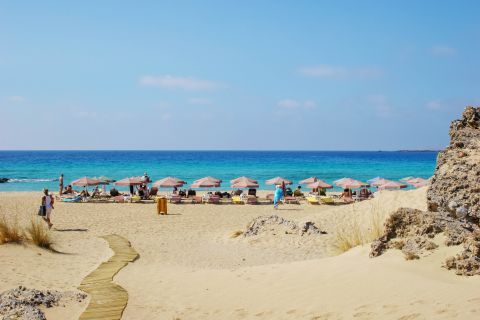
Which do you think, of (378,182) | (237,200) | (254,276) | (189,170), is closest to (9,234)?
(254,276)

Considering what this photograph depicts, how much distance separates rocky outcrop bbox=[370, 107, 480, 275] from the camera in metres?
5.73

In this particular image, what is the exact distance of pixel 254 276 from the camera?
291 inches

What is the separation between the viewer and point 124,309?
6.55 meters

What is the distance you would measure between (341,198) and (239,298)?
23230mm

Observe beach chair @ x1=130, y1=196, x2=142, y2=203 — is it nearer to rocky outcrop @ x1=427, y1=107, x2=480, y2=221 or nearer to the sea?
the sea

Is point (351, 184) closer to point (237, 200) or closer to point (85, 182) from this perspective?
point (237, 200)

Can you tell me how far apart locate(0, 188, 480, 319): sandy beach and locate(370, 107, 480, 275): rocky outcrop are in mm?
190

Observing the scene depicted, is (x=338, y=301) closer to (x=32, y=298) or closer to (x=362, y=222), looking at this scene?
(x=32, y=298)

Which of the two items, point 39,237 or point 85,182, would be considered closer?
point 39,237

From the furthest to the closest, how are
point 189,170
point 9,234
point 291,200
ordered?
point 189,170, point 291,200, point 9,234

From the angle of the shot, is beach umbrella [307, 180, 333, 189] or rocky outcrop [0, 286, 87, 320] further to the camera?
beach umbrella [307, 180, 333, 189]

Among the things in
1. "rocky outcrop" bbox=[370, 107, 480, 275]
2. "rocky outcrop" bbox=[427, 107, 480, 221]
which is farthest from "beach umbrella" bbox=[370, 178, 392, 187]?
"rocky outcrop" bbox=[427, 107, 480, 221]

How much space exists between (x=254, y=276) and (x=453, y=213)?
298cm

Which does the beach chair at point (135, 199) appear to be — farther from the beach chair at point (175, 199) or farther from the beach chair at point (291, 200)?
the beach chair at point (291, 200)
